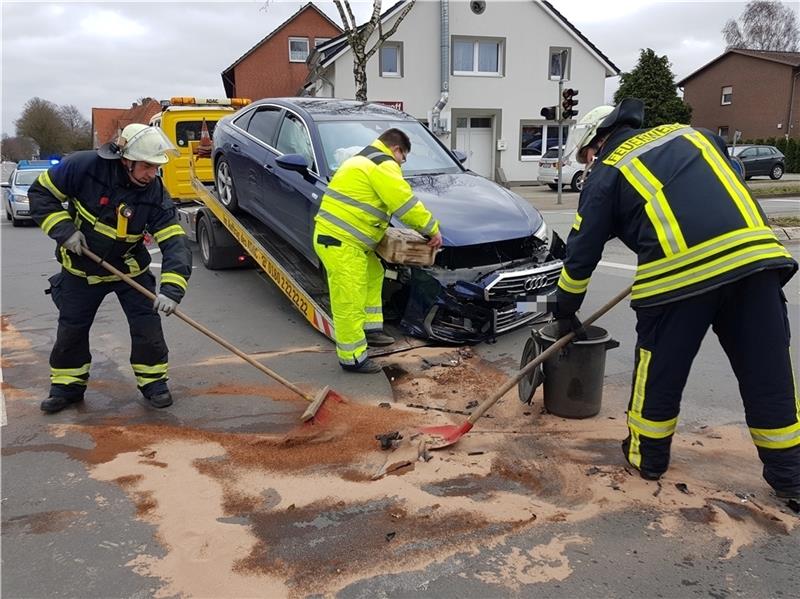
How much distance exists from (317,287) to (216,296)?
7.10 feet

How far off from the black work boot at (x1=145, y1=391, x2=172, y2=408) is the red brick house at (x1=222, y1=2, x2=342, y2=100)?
3004 centimetres

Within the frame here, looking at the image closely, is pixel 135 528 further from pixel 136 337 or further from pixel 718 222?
pixel 718 222

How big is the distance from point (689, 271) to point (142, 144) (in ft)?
10.4

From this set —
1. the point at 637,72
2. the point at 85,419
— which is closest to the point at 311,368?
the point at 85,419

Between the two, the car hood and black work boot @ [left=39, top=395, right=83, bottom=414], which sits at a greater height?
the car hood

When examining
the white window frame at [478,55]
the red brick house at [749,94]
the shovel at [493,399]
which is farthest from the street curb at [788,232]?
the red brick house at [749,94]

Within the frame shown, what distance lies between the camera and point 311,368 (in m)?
5.05

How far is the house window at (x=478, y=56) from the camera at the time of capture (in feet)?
81.3

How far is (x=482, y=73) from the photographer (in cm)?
2489

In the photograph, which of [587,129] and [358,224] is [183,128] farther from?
[587,129]

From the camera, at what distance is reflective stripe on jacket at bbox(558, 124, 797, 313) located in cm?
272

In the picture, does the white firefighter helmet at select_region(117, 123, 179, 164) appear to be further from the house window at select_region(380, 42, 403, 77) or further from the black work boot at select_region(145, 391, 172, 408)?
the house window at select_region(380, 42, 403, 77)

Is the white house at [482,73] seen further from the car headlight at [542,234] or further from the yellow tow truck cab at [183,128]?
the car headlight at [542,234]

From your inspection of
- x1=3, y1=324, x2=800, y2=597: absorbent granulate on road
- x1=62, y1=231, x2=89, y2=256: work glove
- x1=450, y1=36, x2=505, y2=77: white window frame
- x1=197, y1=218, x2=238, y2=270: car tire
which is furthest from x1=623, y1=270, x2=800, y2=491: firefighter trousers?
x1=450, y1=36, x2=505, y2=77: white window frame
